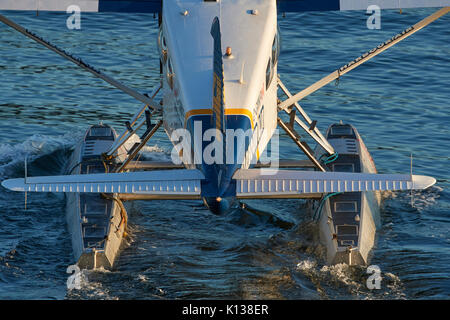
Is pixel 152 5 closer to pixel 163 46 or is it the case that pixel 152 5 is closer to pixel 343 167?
pixel 163 46

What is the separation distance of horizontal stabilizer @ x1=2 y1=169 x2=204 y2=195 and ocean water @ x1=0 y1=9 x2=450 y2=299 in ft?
6.62

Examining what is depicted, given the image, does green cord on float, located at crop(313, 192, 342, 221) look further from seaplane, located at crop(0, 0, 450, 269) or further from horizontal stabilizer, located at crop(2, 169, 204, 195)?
horizontal stabilizer, located at crop(2, 169, 204, 195)

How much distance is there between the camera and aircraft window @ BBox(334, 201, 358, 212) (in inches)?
506

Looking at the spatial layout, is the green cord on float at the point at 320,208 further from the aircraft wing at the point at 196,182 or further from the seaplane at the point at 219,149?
the aircraft wing at the point at 196,182

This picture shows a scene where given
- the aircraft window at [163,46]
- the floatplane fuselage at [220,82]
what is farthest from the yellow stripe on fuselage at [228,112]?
the aircraft window at [163,46]

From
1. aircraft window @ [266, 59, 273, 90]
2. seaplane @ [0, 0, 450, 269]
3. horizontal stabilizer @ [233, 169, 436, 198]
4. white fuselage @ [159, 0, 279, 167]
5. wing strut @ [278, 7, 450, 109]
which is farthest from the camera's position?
wing strut @ [278, 7, 450, 109]

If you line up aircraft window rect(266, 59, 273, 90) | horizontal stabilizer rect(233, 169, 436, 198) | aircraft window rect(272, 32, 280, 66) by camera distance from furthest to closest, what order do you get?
aircraft window rect(272, 32, 280, 66), aircraft window rect(266, 59, 273, 90), horizontal stabilizer rect(233, 169, 436, 198)

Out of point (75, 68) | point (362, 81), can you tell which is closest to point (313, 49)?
point (362, 81)

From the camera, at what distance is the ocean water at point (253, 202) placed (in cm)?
1148

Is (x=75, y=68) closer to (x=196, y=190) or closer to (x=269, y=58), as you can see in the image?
(x=269, y=58)

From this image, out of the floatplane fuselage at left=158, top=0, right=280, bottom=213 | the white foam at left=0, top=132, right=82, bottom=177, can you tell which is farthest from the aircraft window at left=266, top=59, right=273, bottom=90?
the white foam at left=0, top=132, right=82, bottom=177

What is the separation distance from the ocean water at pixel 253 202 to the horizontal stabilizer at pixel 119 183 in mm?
2017

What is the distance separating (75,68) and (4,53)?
7.22ft

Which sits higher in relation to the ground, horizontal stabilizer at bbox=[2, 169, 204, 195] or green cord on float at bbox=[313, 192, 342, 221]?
horizontal stabilizer at bbox=[2, 169, 204, 195]
